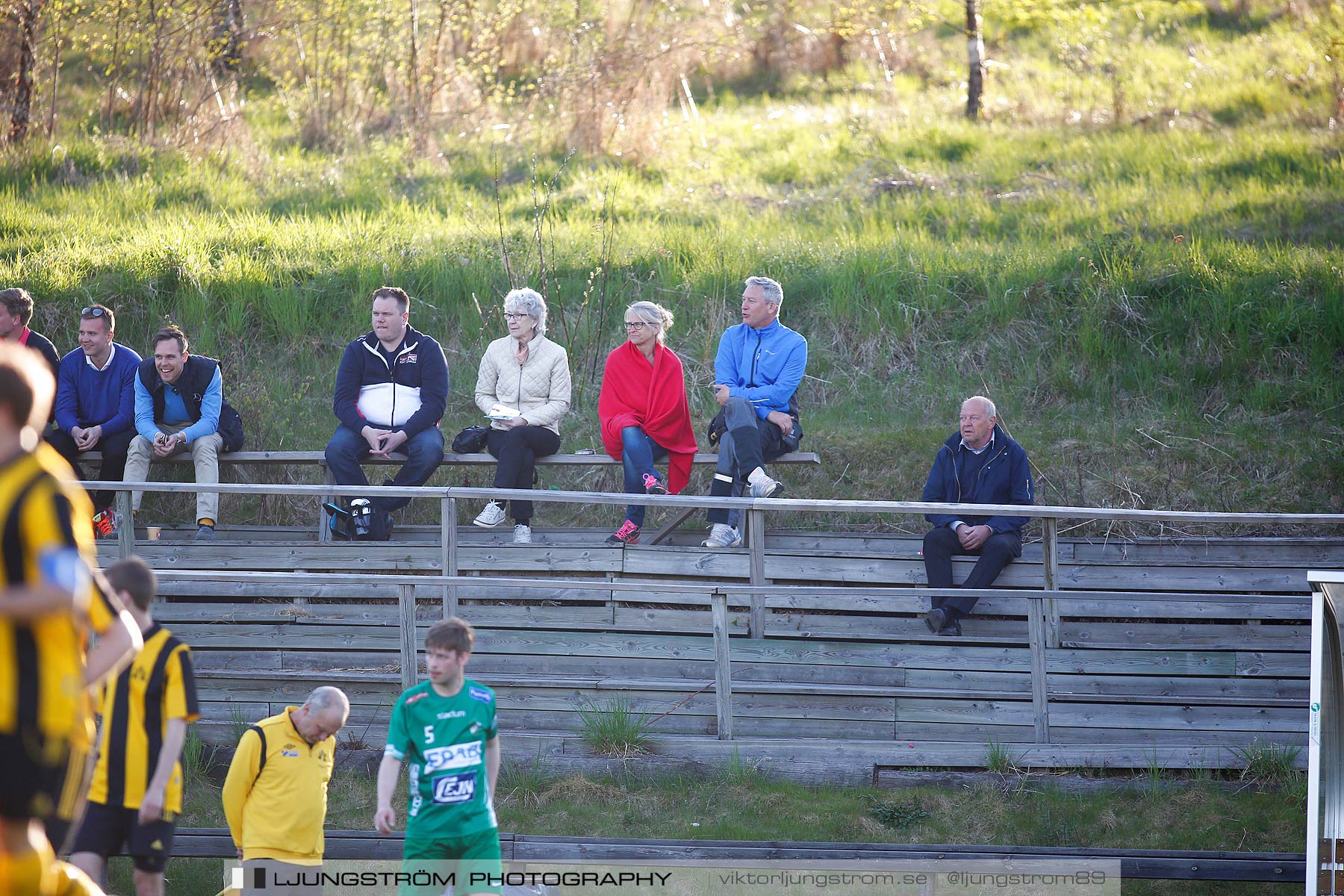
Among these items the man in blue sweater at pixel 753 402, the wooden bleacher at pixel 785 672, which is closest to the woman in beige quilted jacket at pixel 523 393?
the man in blue sweater at pixel 753 402

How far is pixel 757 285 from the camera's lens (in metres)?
8.62

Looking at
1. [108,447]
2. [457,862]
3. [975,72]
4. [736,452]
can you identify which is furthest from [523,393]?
[975,72]

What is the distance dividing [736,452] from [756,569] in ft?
3.44

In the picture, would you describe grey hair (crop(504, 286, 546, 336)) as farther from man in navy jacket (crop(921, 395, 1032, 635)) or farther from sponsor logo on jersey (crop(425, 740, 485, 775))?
sponsor logo on jersey (crop(425, 740, 485, 775))

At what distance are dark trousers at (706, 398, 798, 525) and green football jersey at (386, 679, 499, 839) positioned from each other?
12.2ft

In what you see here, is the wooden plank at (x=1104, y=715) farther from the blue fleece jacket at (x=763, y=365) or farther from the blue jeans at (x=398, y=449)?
the blue jeans at (x=398, y=449)

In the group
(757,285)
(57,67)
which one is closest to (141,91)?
(57,67)

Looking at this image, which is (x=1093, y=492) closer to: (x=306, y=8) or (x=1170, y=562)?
(x=1170, y=562)

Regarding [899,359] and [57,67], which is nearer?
[899,359]

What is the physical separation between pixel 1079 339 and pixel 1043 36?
35.7 ft

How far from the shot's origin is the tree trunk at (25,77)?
13297 mm

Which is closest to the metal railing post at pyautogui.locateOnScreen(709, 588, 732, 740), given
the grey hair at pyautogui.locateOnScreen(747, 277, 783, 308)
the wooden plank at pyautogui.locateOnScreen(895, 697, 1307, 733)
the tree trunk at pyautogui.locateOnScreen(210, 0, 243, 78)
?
the wooden plank at pyautogui.locateOnScreen(895, 697, 1307, 733)

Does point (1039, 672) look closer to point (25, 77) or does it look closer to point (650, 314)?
point (650, 314)

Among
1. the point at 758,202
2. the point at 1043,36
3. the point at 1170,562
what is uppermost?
the point at 1043,36
